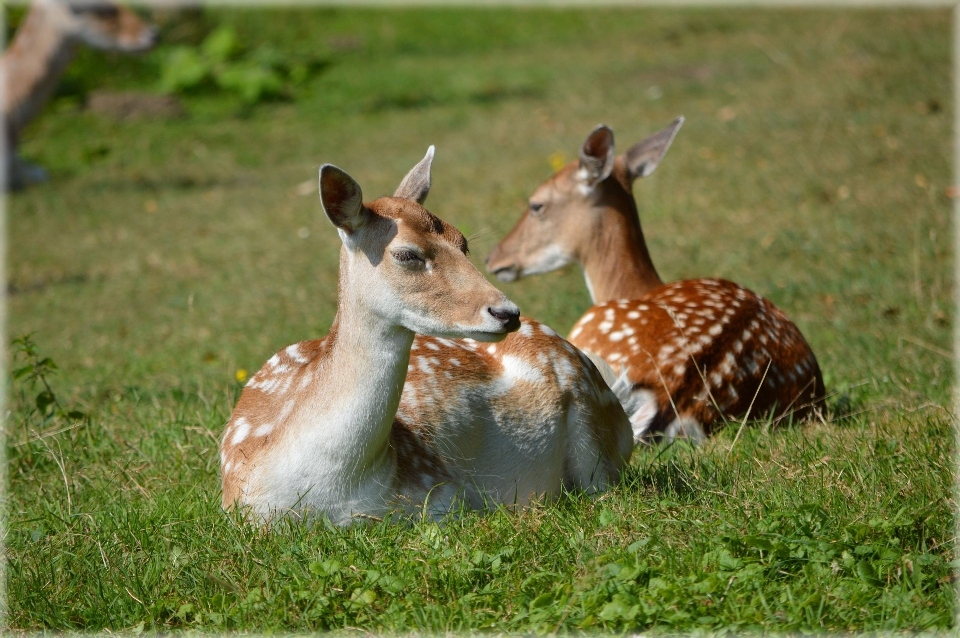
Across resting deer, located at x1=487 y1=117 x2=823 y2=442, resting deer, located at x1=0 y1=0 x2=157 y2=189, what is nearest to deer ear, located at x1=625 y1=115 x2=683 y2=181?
resting deer, located at x1=487 y1=117 x2=823 y2=442

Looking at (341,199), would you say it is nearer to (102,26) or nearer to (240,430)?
(240,430)

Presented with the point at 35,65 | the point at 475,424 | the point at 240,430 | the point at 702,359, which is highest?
the point at 35,65

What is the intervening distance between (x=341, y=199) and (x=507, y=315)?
0.63 metres

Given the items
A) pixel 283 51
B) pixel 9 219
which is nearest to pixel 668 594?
pixel 9 219

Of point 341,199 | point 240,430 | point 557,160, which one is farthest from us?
point 557,160

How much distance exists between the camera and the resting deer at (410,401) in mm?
3314

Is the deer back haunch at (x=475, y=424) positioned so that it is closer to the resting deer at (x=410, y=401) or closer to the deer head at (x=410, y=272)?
the resting deer at (x=410, y=401)

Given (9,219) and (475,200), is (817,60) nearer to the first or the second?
(475,200)

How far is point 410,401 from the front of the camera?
149 inches

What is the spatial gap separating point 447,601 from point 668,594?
0.61 m

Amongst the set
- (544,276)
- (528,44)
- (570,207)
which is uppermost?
(528,44)

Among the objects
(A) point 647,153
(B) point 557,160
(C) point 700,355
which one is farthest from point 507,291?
(C) point 700,355

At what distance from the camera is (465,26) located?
16.4m

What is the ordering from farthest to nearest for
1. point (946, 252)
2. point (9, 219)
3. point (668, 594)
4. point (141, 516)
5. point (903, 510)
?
1. point (9, 219)
2. point (946, 252)
3. point (141, 516)
4. point (903, 510)
5. point (668, 594)
